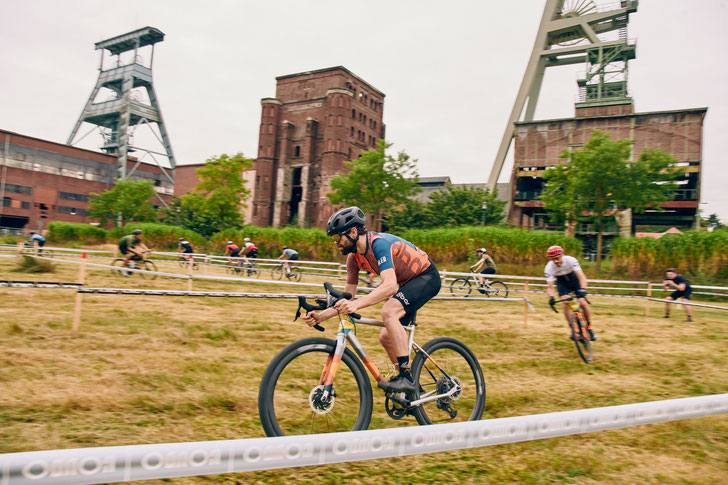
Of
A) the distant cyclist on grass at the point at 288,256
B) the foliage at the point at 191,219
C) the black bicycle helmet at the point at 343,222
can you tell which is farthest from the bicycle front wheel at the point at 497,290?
the foliage at the point at 191,219

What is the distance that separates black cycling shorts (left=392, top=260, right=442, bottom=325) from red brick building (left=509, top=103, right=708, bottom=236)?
153 feet

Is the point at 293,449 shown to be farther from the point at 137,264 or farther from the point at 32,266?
the point at 32,266

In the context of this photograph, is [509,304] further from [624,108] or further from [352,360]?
Answer: [624,108]

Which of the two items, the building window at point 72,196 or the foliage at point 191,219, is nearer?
the foliage at point 191,219

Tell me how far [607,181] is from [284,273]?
929 inches

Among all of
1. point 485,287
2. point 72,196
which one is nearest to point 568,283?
point 485,287

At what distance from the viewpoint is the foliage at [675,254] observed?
78.6 feet

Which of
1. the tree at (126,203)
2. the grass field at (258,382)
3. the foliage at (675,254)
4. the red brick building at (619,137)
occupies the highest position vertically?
the red brick building at (619,137)

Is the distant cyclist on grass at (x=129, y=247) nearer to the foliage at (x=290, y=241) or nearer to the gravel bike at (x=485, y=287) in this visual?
the gravel bike at (x=485, y=287)

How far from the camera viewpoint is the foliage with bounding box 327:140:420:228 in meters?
44.1

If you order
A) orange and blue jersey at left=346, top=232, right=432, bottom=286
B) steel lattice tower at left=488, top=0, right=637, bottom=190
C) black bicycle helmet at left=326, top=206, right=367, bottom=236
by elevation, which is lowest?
orange and blue jersey at left=346, top=232, right=432, bottom=286

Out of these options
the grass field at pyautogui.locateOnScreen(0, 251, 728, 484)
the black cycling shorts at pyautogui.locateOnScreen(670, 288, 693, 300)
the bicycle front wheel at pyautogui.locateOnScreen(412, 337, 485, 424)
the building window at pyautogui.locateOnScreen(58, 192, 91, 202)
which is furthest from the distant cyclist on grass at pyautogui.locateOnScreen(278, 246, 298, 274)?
the building window at pyautogui.locateOnScreen(58, 192, 91, 202)

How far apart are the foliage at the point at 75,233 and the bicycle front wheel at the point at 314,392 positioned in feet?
178

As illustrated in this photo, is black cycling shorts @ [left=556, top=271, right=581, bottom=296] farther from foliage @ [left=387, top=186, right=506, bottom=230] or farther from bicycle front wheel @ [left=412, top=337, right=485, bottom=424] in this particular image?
foliage @ [left=387, top=186, right=506, bottom=230]
